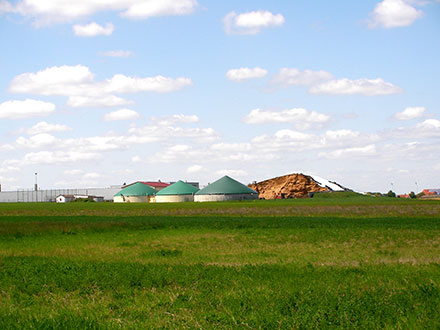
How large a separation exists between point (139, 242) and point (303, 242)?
30.0 ft

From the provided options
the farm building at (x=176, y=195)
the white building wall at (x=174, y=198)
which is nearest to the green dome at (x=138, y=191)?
the farm building at (x=176, y=195)

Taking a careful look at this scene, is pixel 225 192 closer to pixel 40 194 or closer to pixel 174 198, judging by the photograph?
pixel 174 198

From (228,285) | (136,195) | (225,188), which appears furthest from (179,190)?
(228,285)

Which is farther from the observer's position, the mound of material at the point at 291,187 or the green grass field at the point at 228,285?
the mound of material at the point at 291,187

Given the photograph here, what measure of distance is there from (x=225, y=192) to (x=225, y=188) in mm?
1320

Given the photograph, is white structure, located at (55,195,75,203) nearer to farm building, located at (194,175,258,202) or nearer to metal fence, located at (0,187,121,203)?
metal fence, located at (0,187,121,203)

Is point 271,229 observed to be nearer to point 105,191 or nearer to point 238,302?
point 238,302

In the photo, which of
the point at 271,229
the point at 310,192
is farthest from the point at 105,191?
the point at 271,229

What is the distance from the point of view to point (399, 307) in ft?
40.8

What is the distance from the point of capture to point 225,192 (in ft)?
429

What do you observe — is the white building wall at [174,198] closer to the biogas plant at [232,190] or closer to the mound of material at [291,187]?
the biogas plant at [232,190]

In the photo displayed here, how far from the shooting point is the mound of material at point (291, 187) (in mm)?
140250

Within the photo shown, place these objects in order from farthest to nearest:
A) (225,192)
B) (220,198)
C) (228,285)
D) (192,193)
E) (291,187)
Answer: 1. (291,187)
2. (192,193)
3. (225,192)
4. (220,198)
5. (228,285)

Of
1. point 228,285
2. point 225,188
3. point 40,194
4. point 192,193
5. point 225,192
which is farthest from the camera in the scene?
point 40,194
